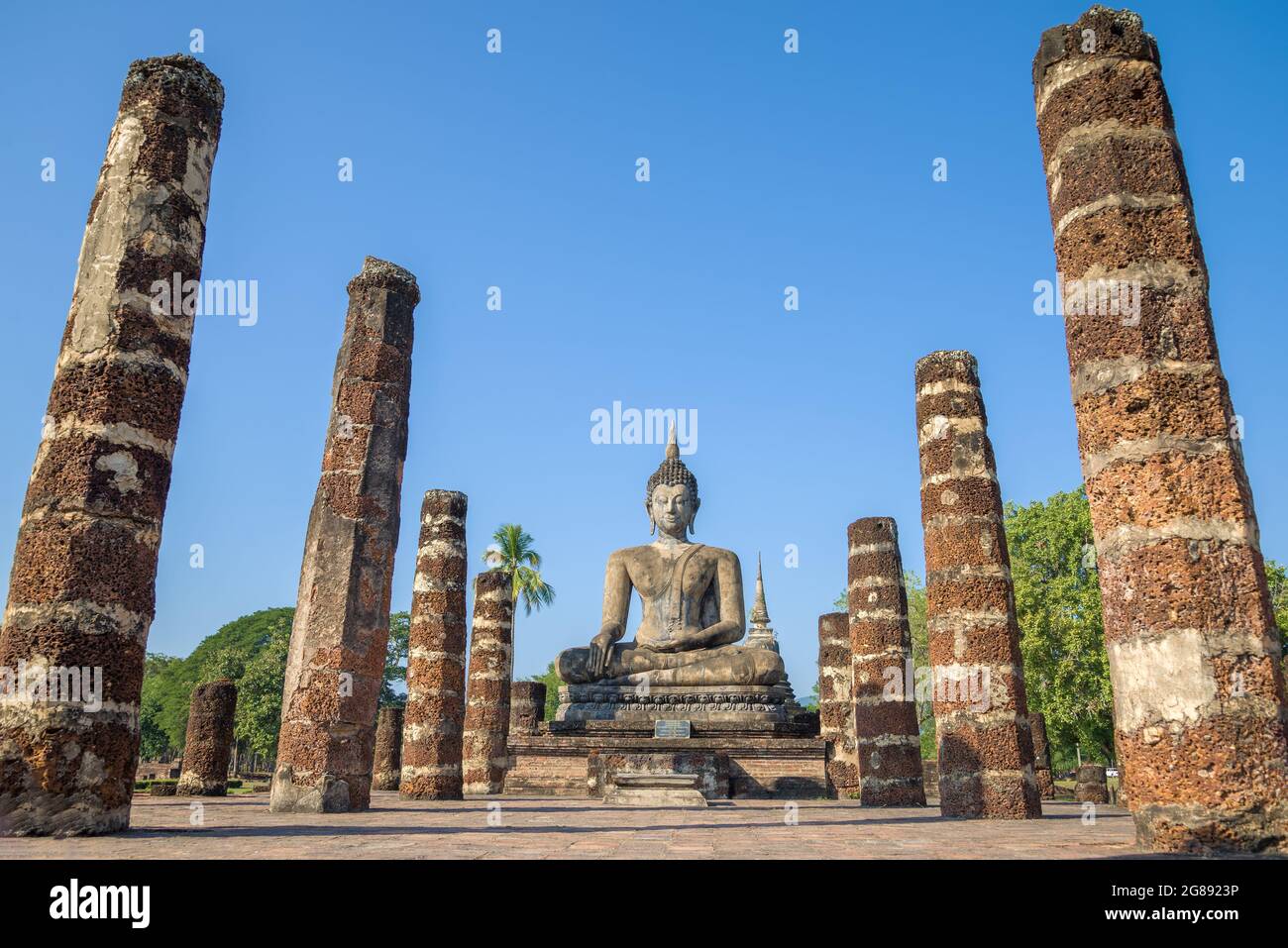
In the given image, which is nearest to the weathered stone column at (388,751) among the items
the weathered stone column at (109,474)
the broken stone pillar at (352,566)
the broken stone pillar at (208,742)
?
the broken stone pillar at (208,742)

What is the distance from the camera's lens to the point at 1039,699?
93.4ft

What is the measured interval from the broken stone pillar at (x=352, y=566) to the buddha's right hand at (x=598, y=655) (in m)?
7.72

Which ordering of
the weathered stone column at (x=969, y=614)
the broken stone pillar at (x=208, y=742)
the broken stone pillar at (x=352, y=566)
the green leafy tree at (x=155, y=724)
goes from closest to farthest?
the broken stone pillar at (x=352, y=566)
the weathered stone column at (x=969, y=614)
the broken stone pillar at (x=208, y=742)
the green leafy tree at (x=155, y=724)

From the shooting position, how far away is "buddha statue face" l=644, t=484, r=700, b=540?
20188mm

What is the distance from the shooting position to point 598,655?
17.9 meters

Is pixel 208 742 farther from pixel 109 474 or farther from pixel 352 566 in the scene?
pixel 109 474

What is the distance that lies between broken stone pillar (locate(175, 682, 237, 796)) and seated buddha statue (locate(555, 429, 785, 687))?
5744 mm

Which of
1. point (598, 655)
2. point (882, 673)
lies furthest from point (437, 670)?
point (882, 673)

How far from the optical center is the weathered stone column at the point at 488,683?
57.8ft

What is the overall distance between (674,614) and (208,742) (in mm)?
8357

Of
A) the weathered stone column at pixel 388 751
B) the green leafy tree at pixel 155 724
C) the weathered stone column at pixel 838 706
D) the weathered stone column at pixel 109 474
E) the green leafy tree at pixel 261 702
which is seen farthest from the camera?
the green leafy tree at pixel 155 724

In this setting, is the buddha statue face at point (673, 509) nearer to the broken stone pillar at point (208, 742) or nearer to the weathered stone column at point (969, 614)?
the broken stone pillar at point (208, 742)

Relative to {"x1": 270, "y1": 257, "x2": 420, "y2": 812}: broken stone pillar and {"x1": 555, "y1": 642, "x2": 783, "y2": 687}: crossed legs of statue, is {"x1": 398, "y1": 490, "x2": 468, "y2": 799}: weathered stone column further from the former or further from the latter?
{"x1": 555, "y1": 642, "x2": 783, "y2": 687}: crossed legs of statue
